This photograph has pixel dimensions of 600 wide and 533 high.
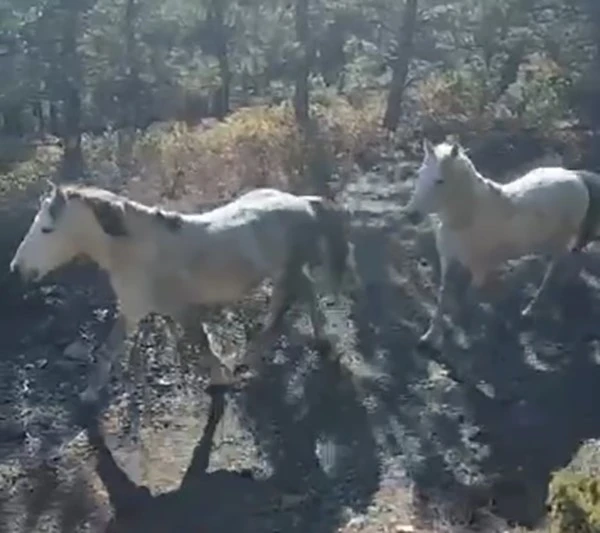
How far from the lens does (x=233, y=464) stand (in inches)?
309

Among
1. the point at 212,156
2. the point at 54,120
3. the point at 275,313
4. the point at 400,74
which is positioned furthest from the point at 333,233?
the point at 54,120

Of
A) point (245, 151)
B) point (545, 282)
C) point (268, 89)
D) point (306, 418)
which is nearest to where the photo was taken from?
point (306, 418)

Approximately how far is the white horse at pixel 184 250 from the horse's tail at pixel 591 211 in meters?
2.42

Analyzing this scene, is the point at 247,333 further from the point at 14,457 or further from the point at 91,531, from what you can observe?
the point at 91,531

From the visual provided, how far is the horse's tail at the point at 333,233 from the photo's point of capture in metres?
9.09

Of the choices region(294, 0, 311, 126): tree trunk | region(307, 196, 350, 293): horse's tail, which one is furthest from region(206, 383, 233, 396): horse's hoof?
region(294, 0, 311, 126): tree trunk

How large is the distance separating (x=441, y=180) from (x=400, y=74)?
7.58 metres

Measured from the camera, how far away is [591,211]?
34.3 ft

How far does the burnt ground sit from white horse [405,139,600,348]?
1.72 feet

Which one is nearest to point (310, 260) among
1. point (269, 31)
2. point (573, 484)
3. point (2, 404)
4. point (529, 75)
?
point (2, 404)

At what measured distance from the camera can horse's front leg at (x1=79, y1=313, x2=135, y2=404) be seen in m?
8.48

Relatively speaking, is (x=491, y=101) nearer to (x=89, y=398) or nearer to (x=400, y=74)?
(x=400, y=74)

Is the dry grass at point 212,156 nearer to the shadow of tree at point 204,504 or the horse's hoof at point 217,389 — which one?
the horse's hoof at point 217,389

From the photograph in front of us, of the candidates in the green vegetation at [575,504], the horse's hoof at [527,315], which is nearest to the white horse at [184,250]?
the horse's hoof at [527,315]
